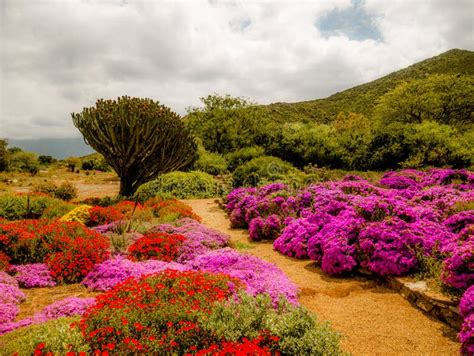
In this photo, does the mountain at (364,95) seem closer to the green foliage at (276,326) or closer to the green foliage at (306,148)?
the green foliage at (306,148)

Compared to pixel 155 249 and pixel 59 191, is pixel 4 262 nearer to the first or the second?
pixel 155 249

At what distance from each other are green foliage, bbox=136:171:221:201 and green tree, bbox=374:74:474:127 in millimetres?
20802

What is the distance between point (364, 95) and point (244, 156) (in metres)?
52.6

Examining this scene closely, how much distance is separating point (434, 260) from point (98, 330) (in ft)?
19.0

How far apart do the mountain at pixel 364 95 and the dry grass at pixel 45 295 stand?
52.1 m

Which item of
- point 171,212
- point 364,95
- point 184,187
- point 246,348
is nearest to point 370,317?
point 246,348

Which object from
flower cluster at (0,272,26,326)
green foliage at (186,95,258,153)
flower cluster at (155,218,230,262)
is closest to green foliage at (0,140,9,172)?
green foliage at (186,95,258,153)

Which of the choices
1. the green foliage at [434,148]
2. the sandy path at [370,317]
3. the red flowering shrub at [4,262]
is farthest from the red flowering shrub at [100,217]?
the green foliage at [434,148]

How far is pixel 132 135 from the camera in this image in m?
16.0

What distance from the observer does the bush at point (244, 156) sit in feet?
80.6

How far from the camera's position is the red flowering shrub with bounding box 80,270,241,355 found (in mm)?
3688

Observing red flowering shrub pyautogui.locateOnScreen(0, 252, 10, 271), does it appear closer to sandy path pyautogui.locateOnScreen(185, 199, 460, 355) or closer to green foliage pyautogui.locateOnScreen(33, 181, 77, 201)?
sandy path pyautogui.locateOnScreen(185, 199, 460, 355)

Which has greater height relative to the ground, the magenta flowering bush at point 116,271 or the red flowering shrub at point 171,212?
the red flowering shrub at point 171,212

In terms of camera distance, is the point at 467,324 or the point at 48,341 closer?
the point at 48,341
